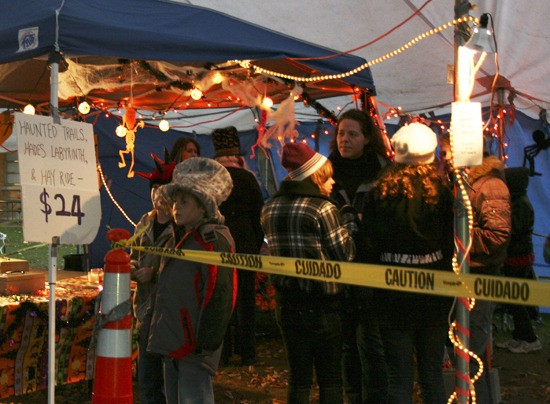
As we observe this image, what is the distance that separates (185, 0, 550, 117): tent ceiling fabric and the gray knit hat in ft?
A: 15.4

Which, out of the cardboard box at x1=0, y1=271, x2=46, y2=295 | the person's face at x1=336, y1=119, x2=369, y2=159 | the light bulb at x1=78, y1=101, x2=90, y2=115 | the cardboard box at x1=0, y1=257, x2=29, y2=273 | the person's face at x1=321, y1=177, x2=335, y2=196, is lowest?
the cardboard box at x1=0, y1=271, x2=46, y2=295

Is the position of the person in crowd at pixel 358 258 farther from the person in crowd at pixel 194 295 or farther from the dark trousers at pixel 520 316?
the dark trousers at pixel 520 316

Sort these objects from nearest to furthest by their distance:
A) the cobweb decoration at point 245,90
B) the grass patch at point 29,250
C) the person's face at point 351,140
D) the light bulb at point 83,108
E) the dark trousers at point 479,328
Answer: the dark trousers at point 479,328, the person's face at point 351,140, the cobweb decoration at point 245,90, the light bulb at point 83,108, the grass patch at point 29,250

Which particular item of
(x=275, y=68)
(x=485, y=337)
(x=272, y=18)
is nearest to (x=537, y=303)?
(x=485, y=337)

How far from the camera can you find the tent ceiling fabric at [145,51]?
4625 millimetres

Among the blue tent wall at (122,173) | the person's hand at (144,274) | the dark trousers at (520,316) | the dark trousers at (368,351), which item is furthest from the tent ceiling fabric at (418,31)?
the person's hand at (144,274)

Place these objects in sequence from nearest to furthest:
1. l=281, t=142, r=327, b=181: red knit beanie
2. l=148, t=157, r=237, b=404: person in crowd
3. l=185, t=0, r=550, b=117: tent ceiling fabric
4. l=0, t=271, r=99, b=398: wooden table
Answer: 1. l=148, t=157, r=237, b=404: person in crowd
2. l=281, t=142, r=327, b=181: red knit beanie
3. l=0, t=271, r=99, b=398: wooden table
4. l=185, t=0, r=550, b=117: tent ceiling fabric

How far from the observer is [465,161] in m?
3.82

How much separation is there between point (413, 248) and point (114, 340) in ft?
5.34

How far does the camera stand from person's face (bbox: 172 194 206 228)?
13.0 ft

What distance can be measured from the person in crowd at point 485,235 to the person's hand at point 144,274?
6.14ft

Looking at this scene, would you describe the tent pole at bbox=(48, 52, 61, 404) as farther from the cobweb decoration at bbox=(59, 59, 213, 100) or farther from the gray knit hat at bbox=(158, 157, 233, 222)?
the cobweb decoration at bbox=(59, 59, 213, 100)

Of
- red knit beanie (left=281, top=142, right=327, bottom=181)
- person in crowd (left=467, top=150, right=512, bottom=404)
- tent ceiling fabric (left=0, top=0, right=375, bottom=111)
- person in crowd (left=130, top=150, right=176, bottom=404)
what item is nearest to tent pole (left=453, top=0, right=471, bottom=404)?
person in crowd (left=467, top=150, right=512, bottom=404)

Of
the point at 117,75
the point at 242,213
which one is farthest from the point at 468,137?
the point at 117,75
